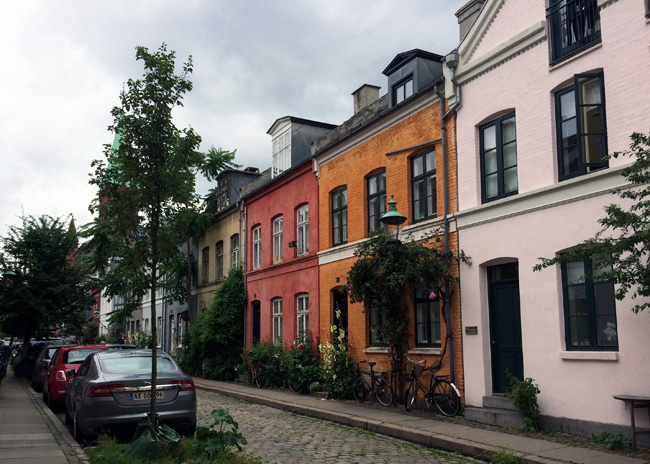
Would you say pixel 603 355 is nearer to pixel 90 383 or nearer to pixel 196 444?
pixel 196 444

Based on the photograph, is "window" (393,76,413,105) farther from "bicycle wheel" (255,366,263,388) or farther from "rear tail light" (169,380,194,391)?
"bicycle wheel" (255,366,263,388)

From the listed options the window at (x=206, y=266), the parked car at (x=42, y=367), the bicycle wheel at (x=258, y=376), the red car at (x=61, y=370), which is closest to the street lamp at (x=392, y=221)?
the red car at (x=61, y=370)

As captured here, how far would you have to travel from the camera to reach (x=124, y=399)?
30.7 feet

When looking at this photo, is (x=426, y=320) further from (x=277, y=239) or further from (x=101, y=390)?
(x=277, y=239)

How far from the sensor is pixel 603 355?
9625 mm

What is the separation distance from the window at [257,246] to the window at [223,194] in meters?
3.86

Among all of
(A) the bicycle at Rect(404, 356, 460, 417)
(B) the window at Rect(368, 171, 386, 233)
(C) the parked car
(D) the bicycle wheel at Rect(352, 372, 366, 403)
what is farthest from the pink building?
(C) the parked car

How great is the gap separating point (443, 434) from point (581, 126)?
544 centimetres

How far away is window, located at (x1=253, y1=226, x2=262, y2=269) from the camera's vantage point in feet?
77.7

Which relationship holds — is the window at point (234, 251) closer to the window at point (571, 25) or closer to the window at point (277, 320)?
the window at point (277, 320)

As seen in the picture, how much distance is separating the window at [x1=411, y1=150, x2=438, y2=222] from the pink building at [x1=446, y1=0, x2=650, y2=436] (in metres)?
1.17

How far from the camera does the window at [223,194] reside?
27.8m

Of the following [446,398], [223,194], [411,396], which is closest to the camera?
[446,398]

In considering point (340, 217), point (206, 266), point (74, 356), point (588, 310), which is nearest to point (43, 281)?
point (206, 266)
